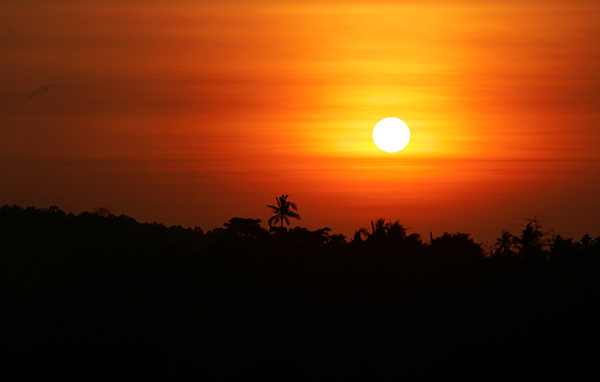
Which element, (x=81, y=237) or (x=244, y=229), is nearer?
(x=244, y=229)

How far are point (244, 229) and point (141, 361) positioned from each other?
44.0 m

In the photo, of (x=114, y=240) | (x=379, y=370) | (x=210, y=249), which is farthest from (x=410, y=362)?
(x=114, y=240)

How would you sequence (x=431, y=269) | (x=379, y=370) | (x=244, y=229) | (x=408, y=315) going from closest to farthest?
(x=379, y=370), (x=408, y=315), (x=431, y=269), (x=244, y=229)

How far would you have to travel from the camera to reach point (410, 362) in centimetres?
4247

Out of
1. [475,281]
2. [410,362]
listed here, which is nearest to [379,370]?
A: [410,362]

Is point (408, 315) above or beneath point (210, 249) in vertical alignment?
beneath

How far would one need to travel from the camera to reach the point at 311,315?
46.5 meters

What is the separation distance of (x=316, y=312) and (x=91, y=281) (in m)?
15.1

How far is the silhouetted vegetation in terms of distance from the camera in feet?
139

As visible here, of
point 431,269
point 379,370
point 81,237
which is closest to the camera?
point 379,370

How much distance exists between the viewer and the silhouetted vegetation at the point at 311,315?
42469 millimetres

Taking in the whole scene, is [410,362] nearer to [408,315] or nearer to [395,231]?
[408,315]

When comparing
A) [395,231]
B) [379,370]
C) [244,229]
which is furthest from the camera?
[244,229]

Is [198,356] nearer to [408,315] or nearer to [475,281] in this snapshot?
[408,315]
